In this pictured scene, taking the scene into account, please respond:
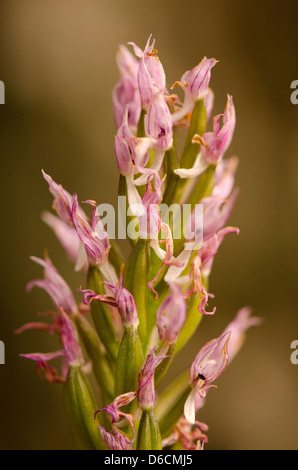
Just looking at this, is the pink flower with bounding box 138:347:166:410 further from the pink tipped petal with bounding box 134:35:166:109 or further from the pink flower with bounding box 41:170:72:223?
the pink tipped petal with bounding box 134:35:166:109

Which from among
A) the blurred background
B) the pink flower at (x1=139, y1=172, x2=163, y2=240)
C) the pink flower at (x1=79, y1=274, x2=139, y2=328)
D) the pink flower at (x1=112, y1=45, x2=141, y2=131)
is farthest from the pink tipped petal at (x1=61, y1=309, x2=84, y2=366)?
the blurred background

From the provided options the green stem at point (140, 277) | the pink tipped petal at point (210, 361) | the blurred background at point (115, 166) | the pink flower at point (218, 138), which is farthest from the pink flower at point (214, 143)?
the blurred background at point (115, 166)

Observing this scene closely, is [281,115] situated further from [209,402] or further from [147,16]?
[209,402]

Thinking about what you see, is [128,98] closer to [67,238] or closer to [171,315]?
[67,238]

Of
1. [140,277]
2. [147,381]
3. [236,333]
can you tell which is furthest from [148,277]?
[236,333]

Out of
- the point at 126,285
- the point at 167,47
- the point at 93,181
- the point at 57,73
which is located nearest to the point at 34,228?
the point at 93,181
